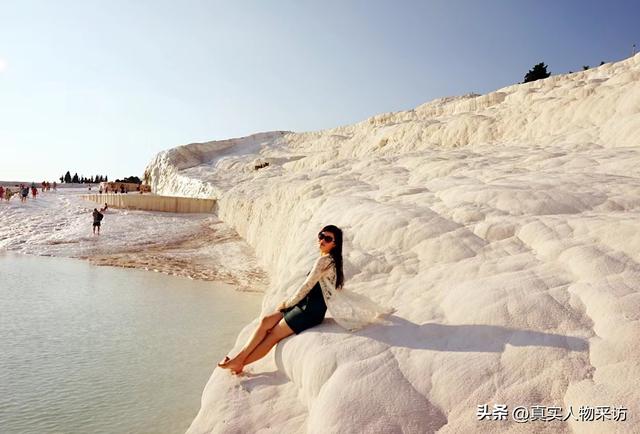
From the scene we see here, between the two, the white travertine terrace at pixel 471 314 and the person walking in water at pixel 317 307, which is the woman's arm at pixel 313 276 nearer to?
the person walking in water at pixel 317 307

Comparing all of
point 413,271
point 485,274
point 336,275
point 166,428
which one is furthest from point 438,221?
point 166,428

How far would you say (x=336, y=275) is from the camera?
3.82 meters

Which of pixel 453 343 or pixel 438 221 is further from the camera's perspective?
pixel 438 221

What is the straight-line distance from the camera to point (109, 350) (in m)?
5.77

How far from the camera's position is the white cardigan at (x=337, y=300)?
371 cm

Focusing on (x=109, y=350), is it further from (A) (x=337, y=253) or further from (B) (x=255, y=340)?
(A) (x=337, y=253)

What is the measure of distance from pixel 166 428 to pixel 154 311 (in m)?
4.09

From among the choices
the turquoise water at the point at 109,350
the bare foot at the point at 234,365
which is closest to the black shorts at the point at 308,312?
the bare foot at the point at 234,365

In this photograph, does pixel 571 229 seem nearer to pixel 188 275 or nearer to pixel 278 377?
pixel 278 377

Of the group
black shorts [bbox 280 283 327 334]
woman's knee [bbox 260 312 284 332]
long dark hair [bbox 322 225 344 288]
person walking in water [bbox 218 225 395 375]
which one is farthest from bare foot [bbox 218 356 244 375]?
long dark hair [bbox 322 225 344 288]

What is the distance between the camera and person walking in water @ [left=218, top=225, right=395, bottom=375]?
376 centimetres

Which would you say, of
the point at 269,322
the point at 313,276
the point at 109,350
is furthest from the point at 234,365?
the point at 109,350

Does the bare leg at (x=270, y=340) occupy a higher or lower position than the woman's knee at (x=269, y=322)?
lower

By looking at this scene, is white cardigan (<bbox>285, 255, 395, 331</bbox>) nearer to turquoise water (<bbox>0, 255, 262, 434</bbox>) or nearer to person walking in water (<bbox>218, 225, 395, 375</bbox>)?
person walking in water (<bbox>218, 225, 395, 375</bbox>)
